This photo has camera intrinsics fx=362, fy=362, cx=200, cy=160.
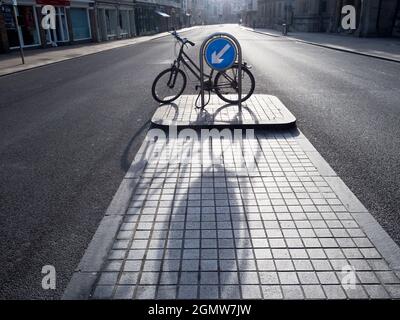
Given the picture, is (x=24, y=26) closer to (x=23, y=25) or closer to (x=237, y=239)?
(x=23, y=25)

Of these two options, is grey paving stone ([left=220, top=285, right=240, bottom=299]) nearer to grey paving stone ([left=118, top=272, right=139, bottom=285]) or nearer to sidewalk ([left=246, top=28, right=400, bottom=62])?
grey paving stone ([left=118, top=272, right=139, bottom=285])

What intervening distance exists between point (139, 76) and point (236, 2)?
175m

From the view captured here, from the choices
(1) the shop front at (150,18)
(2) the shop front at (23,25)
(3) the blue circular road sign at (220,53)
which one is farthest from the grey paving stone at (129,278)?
(1) the shop front at (150,18)

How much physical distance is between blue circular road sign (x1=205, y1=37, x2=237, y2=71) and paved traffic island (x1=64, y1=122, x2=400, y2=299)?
2826 mm

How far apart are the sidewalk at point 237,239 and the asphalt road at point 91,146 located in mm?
265

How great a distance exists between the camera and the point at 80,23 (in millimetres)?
30906

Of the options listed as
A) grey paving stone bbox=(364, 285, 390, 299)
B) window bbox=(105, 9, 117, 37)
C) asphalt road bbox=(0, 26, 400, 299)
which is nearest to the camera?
grey paving stone bbox=(364, 285, 390, 299)

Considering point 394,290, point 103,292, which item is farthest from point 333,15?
point 103,292

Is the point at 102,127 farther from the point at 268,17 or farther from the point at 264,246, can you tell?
the point at 268,17

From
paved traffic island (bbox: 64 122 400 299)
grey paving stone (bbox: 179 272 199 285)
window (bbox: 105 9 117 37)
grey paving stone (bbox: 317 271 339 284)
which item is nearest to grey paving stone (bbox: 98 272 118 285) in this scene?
Answer: paved traffic island (bbox: 64 122 400 299)

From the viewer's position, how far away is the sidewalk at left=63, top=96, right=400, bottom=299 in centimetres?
274

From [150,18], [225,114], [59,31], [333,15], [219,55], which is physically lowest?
[225,114]

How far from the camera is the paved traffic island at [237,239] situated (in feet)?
9.00

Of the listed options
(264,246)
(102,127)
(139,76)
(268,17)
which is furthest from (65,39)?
(268,17)
